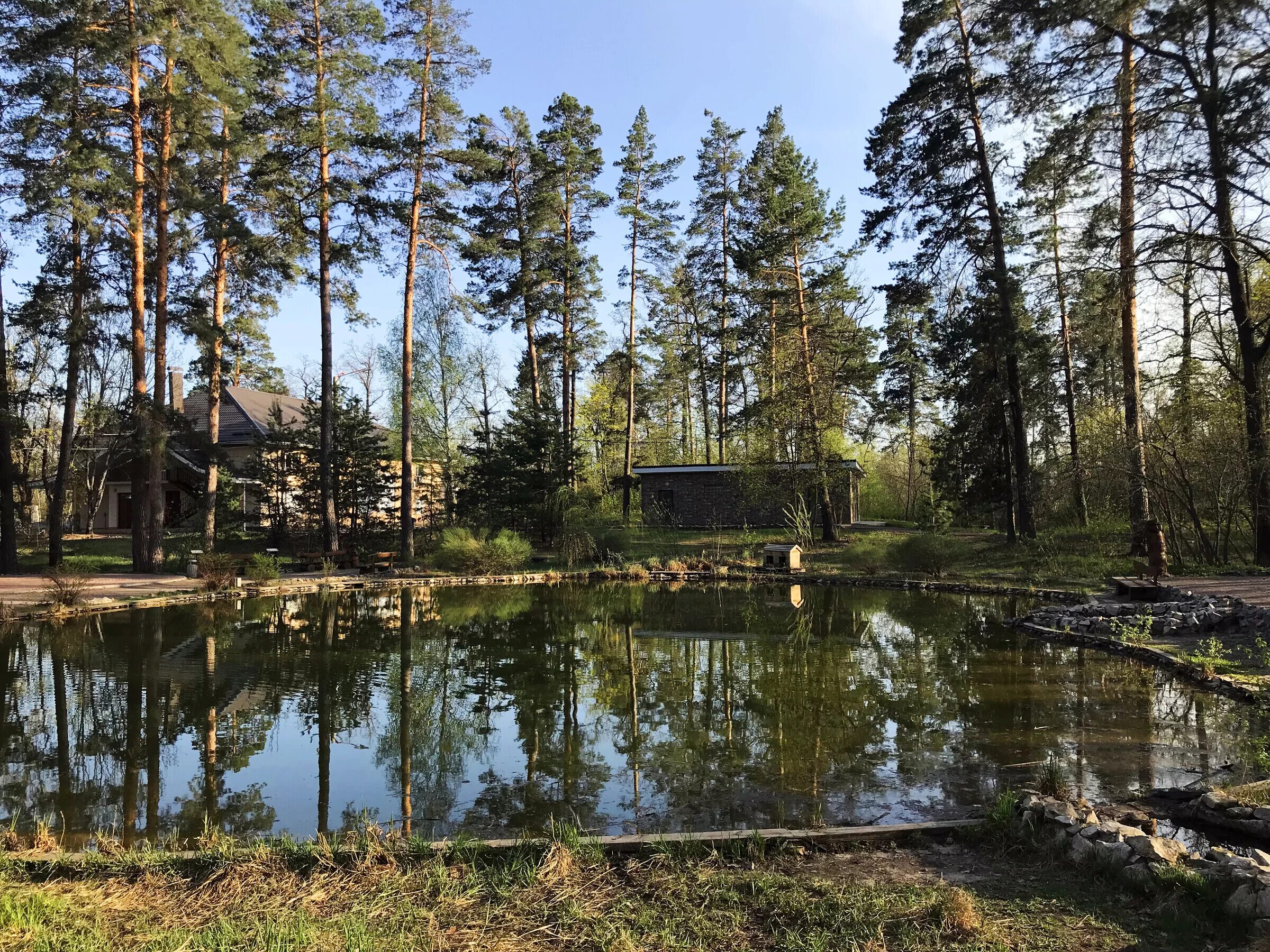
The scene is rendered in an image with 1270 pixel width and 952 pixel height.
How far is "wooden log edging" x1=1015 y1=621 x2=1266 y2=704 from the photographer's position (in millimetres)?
6988

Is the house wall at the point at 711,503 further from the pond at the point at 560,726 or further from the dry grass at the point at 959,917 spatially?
the dry grass at the point at 959,917

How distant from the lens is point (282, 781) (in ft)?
17.5

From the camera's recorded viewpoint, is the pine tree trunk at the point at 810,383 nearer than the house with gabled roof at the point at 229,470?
Yes

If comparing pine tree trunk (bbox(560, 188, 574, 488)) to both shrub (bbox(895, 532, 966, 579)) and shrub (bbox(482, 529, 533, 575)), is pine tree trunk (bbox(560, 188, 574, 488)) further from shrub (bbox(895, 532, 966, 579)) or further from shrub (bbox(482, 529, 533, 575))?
shrub (bbox(895, 532, 966, 579))

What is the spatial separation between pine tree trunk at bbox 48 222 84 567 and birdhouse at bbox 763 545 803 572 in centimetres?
1663

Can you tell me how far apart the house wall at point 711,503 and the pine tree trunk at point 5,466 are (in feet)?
60.6

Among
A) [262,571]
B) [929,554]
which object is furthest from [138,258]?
[929,554]

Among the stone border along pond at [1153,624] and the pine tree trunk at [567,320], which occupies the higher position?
the pine tree trunk at [567,320]

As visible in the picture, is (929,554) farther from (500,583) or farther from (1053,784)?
(1053,784)

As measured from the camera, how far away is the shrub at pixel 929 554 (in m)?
16.4

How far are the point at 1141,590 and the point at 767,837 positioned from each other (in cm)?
977

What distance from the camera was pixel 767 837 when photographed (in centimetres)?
402

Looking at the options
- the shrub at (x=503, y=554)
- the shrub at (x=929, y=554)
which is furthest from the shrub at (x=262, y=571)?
the shrub at (x=929, y=554)

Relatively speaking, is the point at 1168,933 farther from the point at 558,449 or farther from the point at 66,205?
the point at 558,449
